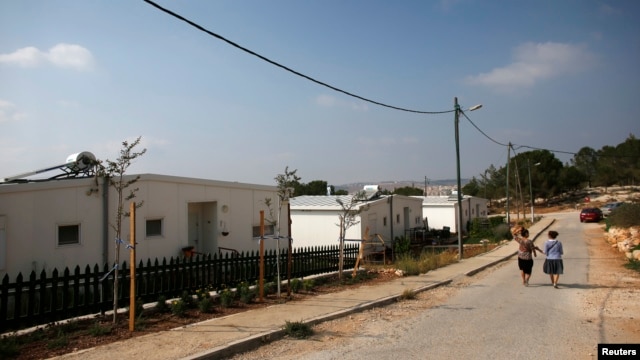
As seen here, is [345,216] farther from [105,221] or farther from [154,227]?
[105,221]

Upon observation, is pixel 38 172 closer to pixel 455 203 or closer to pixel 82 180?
pixel 82 180

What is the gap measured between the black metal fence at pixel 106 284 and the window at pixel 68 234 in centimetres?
90

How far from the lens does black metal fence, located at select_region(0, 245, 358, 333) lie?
7.07 m

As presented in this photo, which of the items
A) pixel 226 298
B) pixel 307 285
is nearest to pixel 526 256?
pixel 307 285

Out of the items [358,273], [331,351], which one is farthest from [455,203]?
[331,351]

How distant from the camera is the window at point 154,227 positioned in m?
12.6

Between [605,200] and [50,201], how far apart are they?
241 ft

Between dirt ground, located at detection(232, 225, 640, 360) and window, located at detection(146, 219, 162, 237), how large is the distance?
653 centimetres

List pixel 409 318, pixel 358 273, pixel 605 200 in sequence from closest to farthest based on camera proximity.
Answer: pixel 409 318 → pixel 358 273 → pixel 605 200

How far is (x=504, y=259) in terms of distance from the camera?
19.6m

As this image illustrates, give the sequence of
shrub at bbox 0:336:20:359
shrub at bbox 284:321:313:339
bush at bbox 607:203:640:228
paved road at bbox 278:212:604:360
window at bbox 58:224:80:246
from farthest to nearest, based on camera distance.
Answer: bush at bbox 607:203:640:228
window at bbox 58:224:80:246
shrub at bbox 284:321:313:339
paved road at bbox 278:212:604:360
shrub at bbox 0:336:20:359

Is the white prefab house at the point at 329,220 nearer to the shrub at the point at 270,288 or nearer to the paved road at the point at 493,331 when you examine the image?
the shrub at the point at 270,288

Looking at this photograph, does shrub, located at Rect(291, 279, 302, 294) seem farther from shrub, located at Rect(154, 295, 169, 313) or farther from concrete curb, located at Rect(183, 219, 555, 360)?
shrub, located at Rect(154, 295, 169, 313)

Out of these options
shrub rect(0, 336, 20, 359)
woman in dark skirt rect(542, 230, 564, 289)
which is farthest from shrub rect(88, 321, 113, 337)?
woman in dark skirt rect(542, 230, 564, 289)
